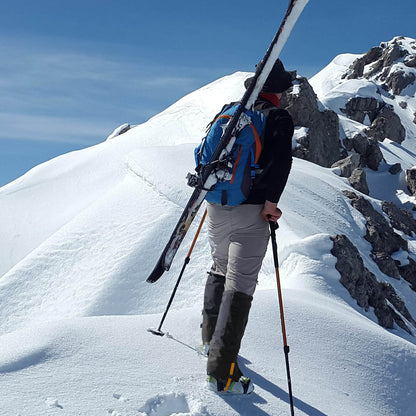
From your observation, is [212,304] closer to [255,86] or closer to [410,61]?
[255,86]

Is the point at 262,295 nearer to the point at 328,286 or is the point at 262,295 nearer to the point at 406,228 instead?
the point at 328,286

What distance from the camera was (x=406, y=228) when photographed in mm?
23203

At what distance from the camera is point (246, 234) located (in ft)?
13.5

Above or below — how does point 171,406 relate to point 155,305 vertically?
above

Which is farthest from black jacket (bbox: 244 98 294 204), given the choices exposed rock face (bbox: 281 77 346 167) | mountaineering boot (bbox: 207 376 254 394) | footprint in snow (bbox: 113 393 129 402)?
exposed rock face (bbox: 281 77 346 167)

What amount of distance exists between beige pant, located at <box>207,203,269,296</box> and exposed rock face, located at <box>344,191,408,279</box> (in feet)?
40.6

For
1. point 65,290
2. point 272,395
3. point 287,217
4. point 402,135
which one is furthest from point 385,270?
point 402,135

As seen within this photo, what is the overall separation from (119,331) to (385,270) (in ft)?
41.2

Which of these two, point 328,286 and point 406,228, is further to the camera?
point 406,228

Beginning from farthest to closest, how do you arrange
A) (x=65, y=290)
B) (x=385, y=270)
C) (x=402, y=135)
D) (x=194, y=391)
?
(x=402, y=135) → (x=385, y=270) → (x=65, y=290) → (x=194, y=391)

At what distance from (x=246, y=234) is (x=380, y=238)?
49.2 feet

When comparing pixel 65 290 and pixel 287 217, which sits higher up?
pixel 287 217

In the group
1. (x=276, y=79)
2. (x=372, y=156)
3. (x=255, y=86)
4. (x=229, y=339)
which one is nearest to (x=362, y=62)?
(x=372, y=156)

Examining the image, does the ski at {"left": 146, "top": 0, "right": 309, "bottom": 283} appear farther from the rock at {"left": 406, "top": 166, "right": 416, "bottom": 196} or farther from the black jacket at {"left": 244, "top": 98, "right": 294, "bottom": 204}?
the rock at {"left": 406, "top": 166, "right": 416, "bottom": 196}
